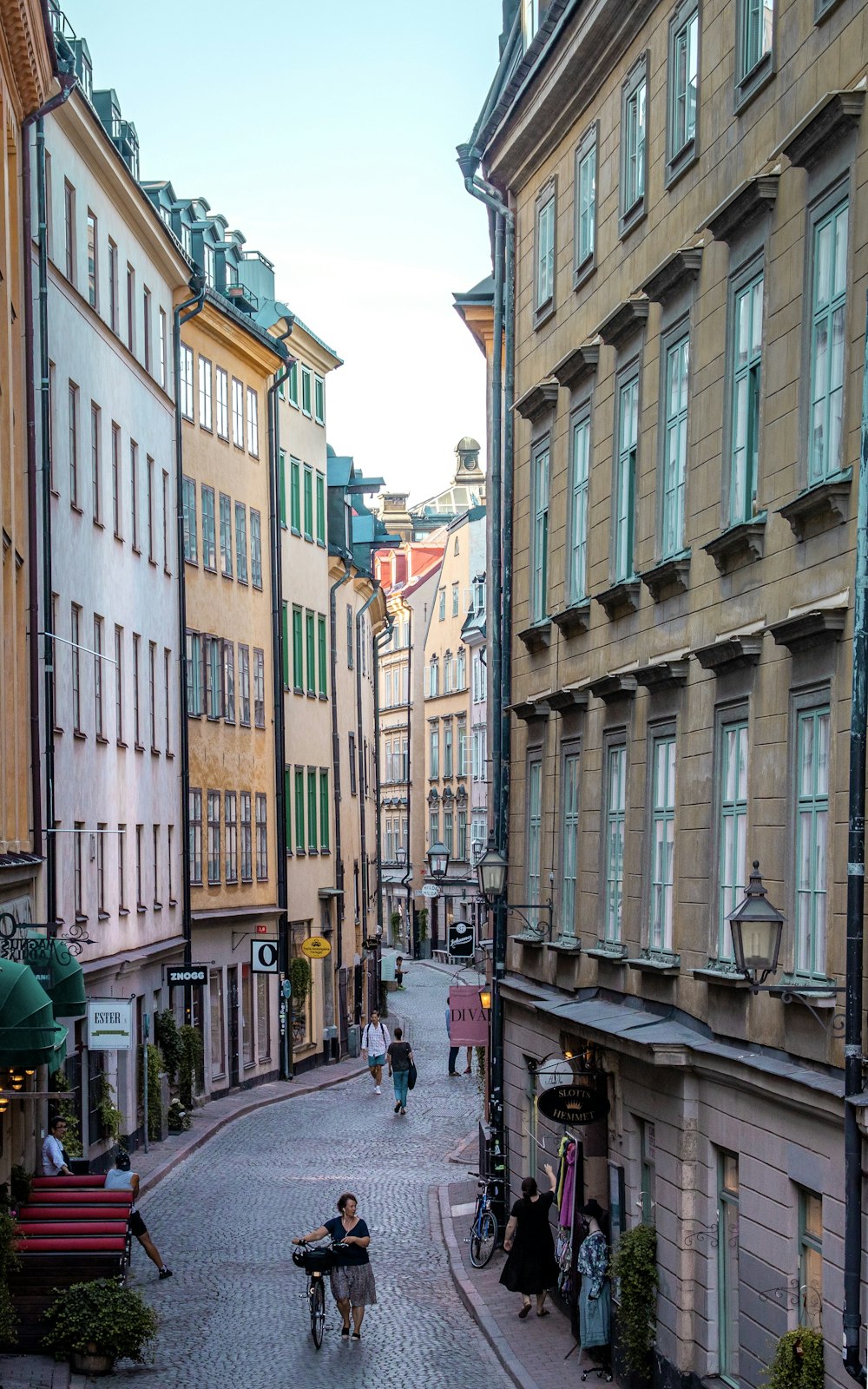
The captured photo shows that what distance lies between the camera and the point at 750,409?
15461 mm

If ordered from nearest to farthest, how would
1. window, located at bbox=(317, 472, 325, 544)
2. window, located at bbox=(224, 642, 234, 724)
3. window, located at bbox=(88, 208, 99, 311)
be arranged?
window, located at bbox=(88, 208, 99, 311) → window, located at bbox=(224, 642, 234, 724) → window, located at bbox=(317, 472, 325, 544)

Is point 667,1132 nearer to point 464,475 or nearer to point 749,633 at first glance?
point 749,633

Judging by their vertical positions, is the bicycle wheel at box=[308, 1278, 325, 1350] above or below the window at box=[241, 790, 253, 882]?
below

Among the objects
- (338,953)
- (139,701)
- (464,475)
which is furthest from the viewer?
(464,475)

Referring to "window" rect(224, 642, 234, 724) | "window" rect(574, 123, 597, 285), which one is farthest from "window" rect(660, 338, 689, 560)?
"window" rect(224, 642, 234, 724)

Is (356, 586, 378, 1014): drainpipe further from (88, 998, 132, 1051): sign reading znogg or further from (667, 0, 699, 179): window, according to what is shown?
(667, 0, 699, 179): window

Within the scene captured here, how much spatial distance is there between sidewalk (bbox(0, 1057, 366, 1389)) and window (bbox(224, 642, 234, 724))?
793 centimetres

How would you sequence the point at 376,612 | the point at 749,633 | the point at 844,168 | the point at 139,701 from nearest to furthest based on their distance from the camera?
the point at 844,168 → the point at 749,633 → the point at 139,701 → the point at 376,612

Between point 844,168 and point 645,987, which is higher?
point 844,168

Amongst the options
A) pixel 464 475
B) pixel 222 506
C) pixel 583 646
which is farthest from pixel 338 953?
pixel 464 475

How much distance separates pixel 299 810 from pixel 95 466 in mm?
19932

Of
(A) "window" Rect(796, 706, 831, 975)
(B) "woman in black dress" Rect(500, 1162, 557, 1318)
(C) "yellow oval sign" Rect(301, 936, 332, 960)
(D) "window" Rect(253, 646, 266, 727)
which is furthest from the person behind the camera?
(D) "window" Rect(253, 646, 266, 727)

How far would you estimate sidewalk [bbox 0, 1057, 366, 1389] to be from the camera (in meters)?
18.0

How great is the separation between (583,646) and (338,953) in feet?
114
